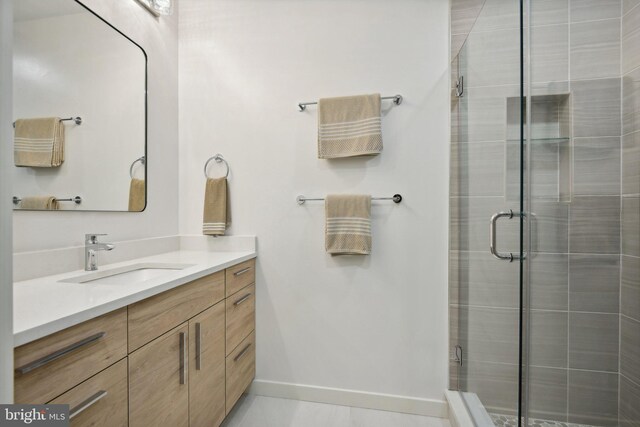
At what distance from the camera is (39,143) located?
1.15m

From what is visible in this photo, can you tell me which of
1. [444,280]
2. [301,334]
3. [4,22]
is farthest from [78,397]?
[444,280]

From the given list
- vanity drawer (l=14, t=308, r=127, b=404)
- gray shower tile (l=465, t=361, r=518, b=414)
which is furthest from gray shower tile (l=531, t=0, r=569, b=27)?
vanity drawer (l=14, t=308, r=127, b=404)

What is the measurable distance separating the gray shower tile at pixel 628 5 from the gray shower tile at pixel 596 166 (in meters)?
0.48

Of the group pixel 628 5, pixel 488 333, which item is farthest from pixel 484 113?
pixel 488 333

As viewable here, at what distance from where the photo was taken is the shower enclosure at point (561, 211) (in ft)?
3.70

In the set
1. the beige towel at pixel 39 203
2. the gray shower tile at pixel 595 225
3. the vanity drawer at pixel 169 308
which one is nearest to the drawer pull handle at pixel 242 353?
the vanity drawer at pixel 169 308

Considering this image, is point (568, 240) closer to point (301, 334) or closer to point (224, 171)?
point (301, 334)

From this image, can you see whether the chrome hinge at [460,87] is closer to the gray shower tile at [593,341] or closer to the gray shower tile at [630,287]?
the gray shower tile at [630,287]

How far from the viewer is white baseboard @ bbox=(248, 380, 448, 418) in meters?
1.68

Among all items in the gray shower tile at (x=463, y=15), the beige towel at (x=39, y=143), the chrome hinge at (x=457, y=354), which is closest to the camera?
the beige towel at (x=39, y=143)

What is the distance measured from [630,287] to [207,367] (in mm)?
1730

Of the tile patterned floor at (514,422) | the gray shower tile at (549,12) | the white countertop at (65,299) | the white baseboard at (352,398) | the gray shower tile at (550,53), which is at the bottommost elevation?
the white baseboard at (352,398)

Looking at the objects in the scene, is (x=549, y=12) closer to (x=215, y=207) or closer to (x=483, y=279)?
(x=483, y=279)

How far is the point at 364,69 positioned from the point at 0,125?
5.27 ft
